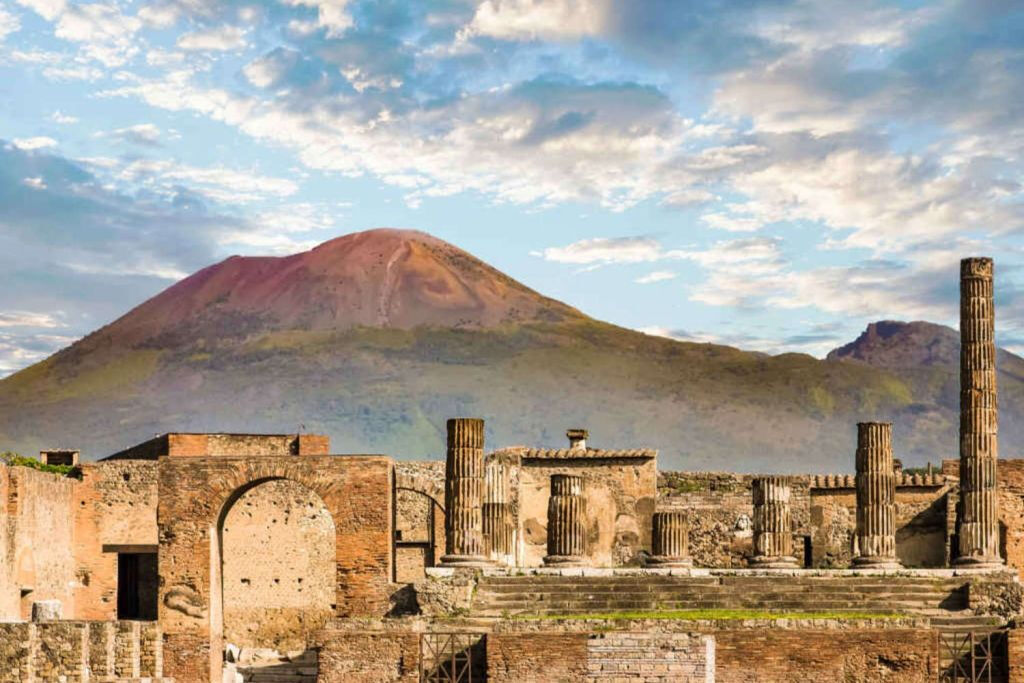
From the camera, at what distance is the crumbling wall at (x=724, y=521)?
139 ft

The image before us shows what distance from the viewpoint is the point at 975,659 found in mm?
30094

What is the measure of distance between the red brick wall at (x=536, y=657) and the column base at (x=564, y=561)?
6052 mm

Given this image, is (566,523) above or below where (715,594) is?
above

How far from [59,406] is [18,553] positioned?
14152 centimetres

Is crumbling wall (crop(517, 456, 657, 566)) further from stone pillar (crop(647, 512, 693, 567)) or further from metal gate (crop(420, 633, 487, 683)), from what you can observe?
metal gate (crop(420, 633, 487, 683))

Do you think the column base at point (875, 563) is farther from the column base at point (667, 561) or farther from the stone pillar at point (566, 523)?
the stone pillar at point (566, 523)

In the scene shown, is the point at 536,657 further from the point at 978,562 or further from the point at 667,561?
the point at 978,562

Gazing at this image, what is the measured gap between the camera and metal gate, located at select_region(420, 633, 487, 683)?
30.2 metres

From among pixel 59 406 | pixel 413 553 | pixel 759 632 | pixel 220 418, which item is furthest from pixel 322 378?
pixel 759 632

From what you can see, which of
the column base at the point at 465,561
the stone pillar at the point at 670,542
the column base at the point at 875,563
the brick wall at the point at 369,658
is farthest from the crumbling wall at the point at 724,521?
the brick wall at the point at 369,658

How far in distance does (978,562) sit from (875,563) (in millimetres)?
1797

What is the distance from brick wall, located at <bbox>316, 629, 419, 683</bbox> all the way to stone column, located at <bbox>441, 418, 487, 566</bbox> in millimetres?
4912

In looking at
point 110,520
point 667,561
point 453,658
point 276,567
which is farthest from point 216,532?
point 667,561

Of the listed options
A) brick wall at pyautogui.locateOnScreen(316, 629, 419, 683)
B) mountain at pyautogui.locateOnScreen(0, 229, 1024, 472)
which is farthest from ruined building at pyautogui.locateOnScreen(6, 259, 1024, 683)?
mountain at pyautogui.locateOnScreen(0, 229, 1024, 472)
